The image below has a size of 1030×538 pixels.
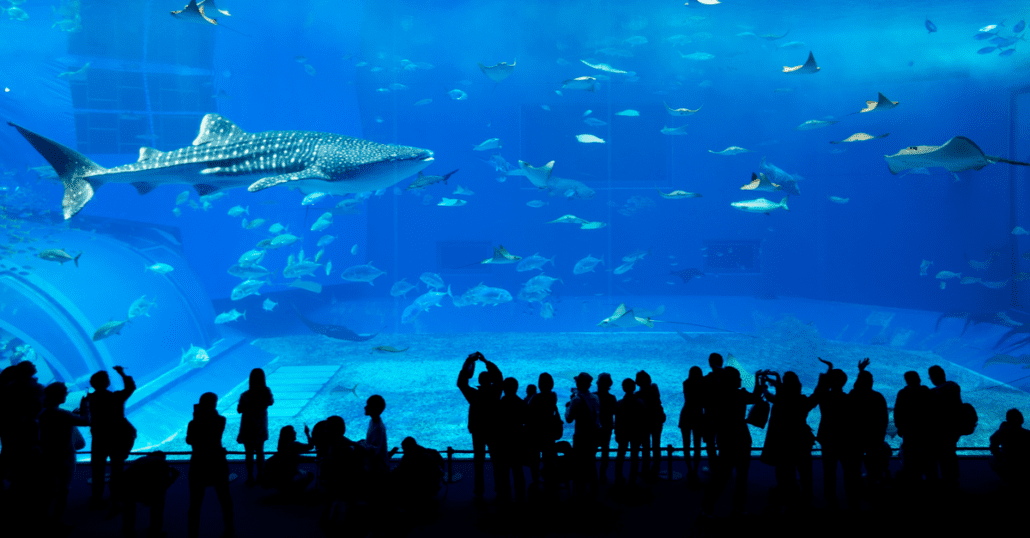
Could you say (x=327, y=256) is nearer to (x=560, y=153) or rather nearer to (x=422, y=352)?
(x=422, y=352)

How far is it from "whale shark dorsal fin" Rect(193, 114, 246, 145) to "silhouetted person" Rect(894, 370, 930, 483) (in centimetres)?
591

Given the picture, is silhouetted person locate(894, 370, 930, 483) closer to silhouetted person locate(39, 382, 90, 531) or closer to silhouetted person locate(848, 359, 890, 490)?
silhouetted person locate(848, 359, 890, 490)

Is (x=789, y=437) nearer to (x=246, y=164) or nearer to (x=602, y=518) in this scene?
(x=602, y=518)

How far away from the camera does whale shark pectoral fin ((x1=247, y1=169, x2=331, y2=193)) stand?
4430 mm

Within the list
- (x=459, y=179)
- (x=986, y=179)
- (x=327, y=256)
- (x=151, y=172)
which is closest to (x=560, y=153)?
(x=459, y=179)

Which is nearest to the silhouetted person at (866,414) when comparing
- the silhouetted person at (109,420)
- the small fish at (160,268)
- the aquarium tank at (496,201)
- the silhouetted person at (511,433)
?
the silhouetted person at (511,433)

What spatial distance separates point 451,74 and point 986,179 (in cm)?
2011

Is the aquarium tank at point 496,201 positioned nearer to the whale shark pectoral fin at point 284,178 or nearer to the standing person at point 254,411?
the whale shark pectoral fin at point 284,178

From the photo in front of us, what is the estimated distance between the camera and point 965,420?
3.34 m

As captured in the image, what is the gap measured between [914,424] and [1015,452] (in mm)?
567

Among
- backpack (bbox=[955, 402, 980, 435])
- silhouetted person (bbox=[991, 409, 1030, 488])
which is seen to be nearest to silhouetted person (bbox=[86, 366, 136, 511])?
backpack (bbox=[955, 402, 980, 435])

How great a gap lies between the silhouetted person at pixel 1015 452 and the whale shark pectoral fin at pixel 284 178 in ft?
17.6

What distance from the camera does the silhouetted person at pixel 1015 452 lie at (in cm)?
316

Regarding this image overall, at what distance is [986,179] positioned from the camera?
16.1 meters
